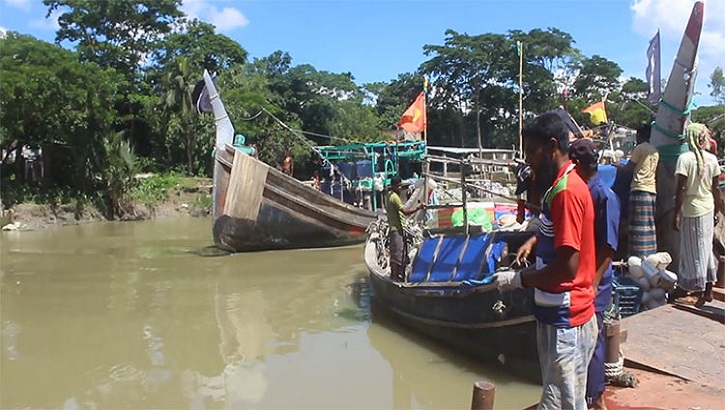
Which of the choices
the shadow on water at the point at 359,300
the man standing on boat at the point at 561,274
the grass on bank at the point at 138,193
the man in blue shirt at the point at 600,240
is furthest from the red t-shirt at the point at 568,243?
the grass on bank at the point at 138,193

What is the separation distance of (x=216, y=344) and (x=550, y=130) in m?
5.71

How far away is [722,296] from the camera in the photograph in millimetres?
5383

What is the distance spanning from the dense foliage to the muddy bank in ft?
2.37

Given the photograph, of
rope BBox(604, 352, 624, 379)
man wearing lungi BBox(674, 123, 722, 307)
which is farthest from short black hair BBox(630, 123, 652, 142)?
rope BBox(604, 352, 624, 379)

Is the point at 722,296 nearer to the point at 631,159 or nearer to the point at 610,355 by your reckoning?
the point at 631,159

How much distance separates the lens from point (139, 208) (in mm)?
A: 22219

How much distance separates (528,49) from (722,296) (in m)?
33.5

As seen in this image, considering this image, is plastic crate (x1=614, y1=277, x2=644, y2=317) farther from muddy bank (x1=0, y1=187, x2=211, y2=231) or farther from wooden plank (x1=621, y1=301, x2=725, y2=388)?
muddy bank (x1=0, y1=187, x2=211, y2=231)

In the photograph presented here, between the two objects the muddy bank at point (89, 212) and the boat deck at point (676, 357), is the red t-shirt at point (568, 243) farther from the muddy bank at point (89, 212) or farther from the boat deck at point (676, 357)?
the muddy bank at point (89, 212)

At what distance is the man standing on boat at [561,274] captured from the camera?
2.36 m

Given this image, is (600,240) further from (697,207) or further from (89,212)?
(89,212)

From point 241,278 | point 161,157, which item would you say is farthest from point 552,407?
point 161,157

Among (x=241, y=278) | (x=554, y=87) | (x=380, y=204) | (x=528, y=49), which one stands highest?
(x=528, y=49)

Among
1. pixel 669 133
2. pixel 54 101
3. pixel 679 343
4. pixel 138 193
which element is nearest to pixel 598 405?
pixel 679 343
